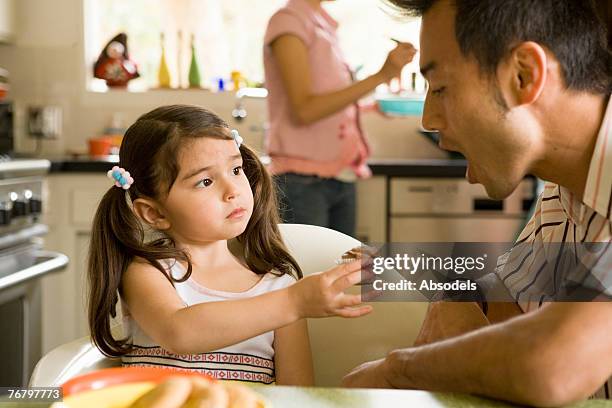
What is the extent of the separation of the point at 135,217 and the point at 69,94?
2.23 m

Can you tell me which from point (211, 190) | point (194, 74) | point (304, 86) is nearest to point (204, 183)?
point (211, 190)

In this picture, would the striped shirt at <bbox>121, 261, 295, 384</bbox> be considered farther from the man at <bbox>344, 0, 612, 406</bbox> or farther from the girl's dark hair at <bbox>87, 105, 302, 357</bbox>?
the man at <bbox>344, 0, 612, 406</bbox>

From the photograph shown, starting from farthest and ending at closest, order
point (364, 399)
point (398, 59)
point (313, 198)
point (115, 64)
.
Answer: point (115, 64) < point (313, 198) < point (398, 59) < point (364, 399)

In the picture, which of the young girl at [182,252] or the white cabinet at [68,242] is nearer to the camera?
the young girl at [182,252]

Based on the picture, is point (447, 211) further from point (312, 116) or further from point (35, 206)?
point (35, 206)

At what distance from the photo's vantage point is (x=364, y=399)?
0.63 m

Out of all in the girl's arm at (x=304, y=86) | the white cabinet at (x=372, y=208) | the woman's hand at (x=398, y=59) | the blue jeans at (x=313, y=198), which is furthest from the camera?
the white cabinet at (x=372, y=208)

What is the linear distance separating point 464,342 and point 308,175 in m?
1.24

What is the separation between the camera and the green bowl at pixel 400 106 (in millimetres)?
3041

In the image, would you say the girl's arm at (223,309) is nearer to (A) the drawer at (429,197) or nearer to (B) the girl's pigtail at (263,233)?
(B) the girl's pigtail at (263,233)

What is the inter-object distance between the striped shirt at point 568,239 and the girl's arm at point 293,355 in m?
0.26

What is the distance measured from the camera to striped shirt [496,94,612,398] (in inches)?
30.0

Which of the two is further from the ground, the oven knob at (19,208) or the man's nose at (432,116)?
the man's nose at (432,116)

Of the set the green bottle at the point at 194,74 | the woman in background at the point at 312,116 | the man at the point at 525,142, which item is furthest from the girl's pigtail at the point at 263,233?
the green bottle at the point at 194,74
